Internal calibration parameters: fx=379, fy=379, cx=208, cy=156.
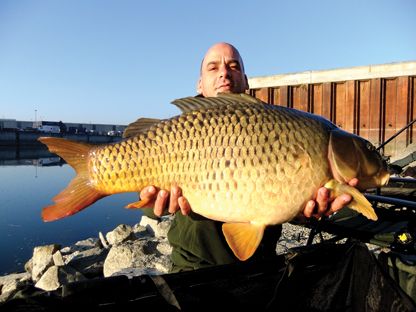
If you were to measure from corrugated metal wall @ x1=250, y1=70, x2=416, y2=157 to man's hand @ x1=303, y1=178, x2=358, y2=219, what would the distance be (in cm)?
692

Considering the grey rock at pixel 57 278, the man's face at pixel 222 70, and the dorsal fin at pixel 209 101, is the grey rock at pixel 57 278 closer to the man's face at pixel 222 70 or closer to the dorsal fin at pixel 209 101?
the man's face at pixel 222 70

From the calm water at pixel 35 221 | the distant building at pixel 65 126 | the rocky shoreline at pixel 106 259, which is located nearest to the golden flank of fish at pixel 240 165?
the rocky shoreline at pixel 106 259

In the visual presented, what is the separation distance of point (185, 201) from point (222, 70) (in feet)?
2.72

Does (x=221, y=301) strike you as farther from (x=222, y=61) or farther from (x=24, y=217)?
(x=24, y=217)

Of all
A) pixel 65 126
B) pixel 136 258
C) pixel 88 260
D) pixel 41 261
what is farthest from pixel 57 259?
pixel 65 126

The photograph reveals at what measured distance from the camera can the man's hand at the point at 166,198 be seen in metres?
1.43

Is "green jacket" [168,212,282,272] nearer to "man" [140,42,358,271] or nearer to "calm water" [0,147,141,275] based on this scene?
"man" [140,42,358,271]

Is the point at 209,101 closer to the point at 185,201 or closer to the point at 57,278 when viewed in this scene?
the point at 185,201

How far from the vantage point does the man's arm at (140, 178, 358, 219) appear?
4.54 ft

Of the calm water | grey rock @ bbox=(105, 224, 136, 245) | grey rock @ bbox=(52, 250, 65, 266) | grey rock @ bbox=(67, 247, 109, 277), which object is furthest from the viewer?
the calm water

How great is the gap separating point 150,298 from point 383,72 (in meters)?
8.11

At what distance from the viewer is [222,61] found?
198cm

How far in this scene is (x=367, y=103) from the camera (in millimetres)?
8164

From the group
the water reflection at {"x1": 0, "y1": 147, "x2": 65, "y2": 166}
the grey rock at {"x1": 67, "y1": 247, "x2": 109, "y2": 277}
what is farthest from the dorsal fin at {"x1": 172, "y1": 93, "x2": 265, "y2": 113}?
the water reflection at {"x1": 0, "y1": 147, "x2": 65, "y2": 166}
